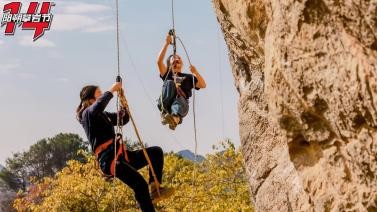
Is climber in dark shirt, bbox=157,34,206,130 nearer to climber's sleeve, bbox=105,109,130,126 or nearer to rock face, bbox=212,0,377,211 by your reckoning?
climber's sleeve, bbox=105,109,130,126

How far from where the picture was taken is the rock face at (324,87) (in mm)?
4426

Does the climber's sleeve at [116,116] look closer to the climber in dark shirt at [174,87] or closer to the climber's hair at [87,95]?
the climber's hair at [87,95]

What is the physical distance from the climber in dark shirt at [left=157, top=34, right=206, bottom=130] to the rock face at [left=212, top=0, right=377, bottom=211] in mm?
2266

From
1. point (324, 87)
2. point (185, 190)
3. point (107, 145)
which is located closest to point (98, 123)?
point (107, 145)

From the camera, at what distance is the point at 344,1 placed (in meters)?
4.38

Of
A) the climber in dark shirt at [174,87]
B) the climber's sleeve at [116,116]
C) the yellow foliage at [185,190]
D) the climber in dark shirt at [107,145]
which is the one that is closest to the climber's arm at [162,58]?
the climber in dark shirt at [174,87]

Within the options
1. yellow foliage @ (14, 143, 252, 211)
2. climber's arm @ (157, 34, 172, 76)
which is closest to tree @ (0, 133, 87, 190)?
yellow foliage @ (14, 143, 252, 211)

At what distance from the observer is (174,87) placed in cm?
895

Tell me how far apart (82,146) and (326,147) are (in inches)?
2627

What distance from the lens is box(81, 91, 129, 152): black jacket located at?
23.1 ft

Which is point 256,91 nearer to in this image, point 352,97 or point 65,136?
point 352,97

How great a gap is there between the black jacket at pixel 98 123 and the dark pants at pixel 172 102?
1550mm

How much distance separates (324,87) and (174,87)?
436 centimetres

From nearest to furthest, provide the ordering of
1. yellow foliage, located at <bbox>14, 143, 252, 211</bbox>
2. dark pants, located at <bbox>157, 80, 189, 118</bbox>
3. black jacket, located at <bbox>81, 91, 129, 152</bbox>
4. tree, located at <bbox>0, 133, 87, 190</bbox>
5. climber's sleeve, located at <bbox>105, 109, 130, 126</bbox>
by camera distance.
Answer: black jacket, located at <bbox>81, 91, 129, 152</bbox> < climber's sleeve, located at <bbox>105, 109, 130, 126</bbox> < dark pants, located at <bbox>157, 80, 189, 118</bbox> < yellow foliage, located at <bbox>14, 143, 252, 211</bbox> < tree, located at <bbox>0, 133, 87, 190</bbox>
